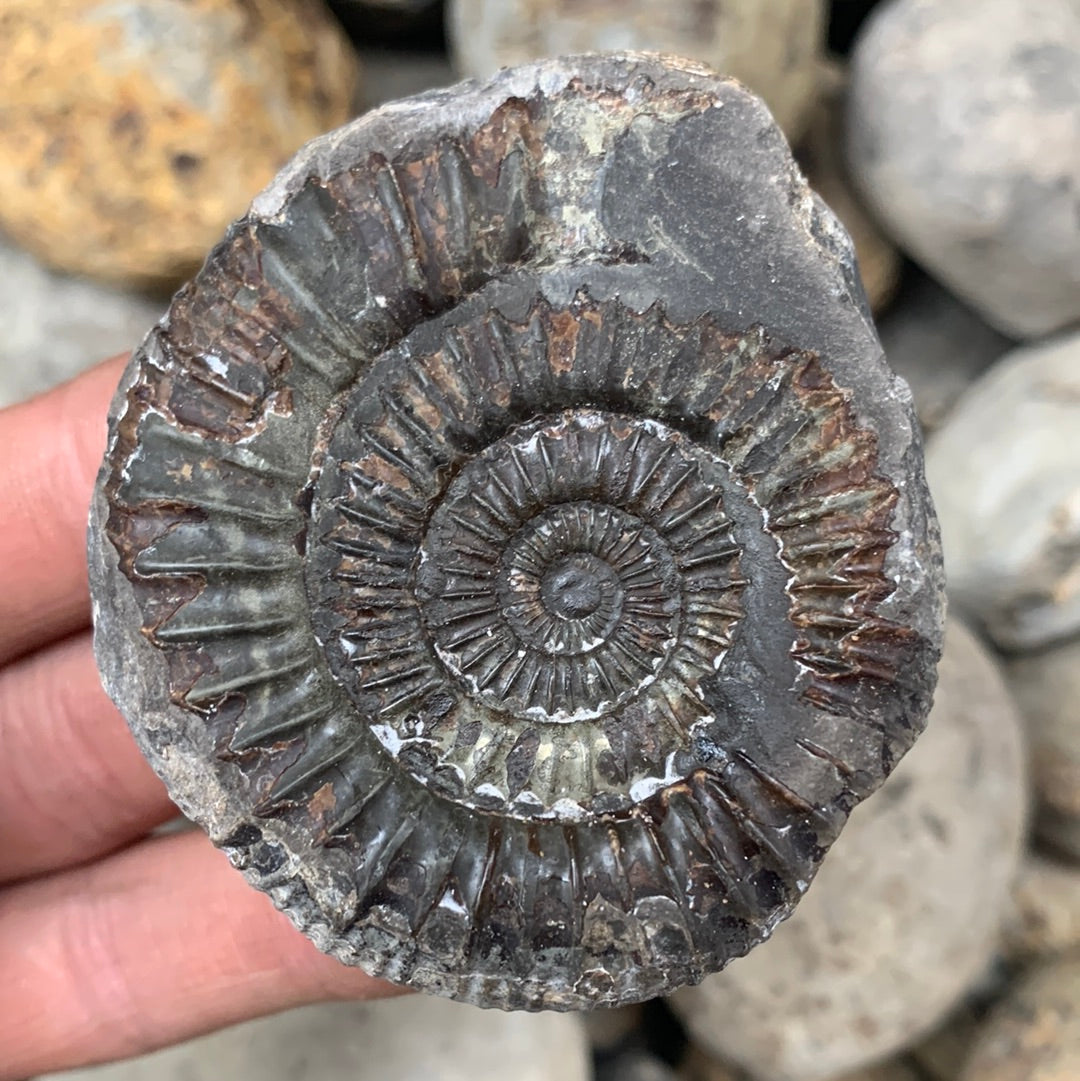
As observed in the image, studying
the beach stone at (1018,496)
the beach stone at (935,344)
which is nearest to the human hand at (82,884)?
the beach stone at (1018,496)

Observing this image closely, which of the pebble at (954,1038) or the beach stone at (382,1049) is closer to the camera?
the beach stone at (382,1049)

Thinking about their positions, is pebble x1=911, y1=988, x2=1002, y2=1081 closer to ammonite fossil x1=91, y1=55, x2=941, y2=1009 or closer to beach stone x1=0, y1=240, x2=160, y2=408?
ammonite fossil x1=91, y1=55, x2=941, y2=1009

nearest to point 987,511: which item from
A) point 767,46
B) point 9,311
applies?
point 767,46

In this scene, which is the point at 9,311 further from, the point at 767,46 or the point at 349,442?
the point at 767,46

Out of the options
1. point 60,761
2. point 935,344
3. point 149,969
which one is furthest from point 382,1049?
point 935,344

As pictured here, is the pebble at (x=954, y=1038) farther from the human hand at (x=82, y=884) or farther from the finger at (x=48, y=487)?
the finger at (x=48, y=487)

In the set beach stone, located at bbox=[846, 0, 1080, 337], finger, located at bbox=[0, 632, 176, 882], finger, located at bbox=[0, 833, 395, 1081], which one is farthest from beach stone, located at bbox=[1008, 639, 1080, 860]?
finger, located at bbox=[0, 632, 176, 882]
